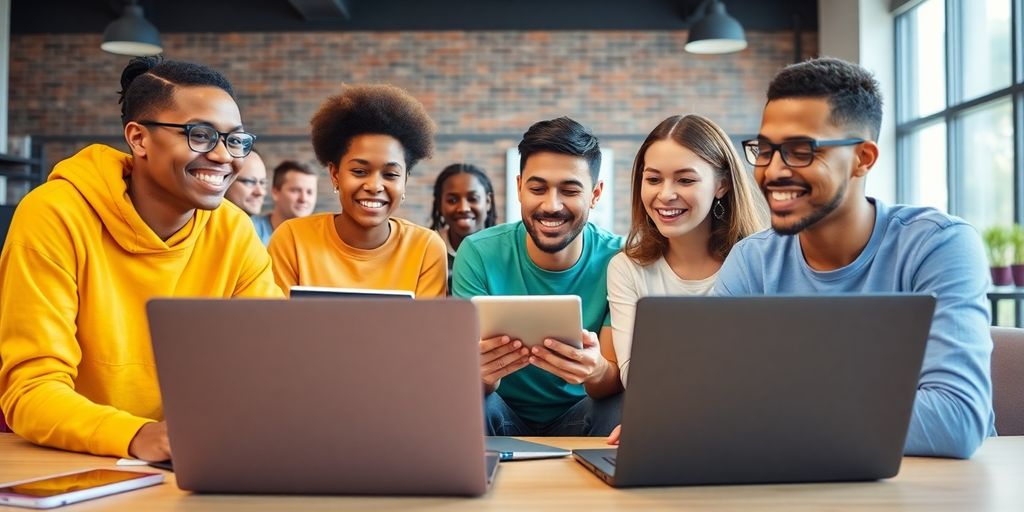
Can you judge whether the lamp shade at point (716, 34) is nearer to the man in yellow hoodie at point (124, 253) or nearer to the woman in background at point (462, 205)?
the woman in background at point (462, 205)

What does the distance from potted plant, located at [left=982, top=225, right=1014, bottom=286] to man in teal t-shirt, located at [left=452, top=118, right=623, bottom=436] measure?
3150mm

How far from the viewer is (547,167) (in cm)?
254

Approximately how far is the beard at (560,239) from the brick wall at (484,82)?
17.0 ft

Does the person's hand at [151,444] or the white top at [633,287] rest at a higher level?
the white top at [633,287]

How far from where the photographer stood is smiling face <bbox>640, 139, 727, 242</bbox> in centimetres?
235

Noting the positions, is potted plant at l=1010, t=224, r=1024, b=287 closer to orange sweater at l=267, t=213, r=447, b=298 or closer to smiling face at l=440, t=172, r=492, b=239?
smiling face at l=440, t=172, r=492, b=239

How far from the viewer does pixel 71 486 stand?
1116 mm

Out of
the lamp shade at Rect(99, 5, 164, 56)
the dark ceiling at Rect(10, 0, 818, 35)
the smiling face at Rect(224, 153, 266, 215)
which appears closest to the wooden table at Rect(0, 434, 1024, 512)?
the smiling face at Rect(224, 153, 266, 215)

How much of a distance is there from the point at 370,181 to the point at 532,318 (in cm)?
113

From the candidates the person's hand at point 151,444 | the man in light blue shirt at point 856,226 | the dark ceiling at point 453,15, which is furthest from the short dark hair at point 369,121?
the dark ceiling at point 453,15

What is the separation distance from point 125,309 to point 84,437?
0.44 m

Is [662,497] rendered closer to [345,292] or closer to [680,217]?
[345,292]

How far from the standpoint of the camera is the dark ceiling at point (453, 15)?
305 inches

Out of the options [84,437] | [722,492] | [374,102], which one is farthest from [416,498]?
[374,102]
